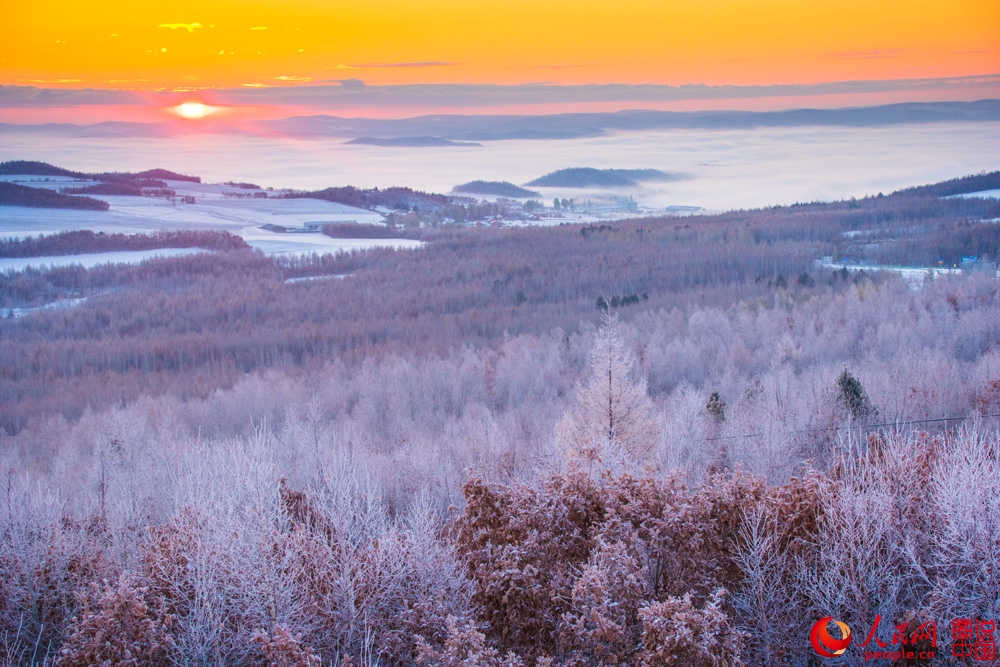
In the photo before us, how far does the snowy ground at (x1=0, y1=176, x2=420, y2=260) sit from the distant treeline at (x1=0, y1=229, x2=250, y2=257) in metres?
2.94

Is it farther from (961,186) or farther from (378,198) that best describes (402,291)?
(961,186)

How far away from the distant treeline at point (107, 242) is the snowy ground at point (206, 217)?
294 centimetres

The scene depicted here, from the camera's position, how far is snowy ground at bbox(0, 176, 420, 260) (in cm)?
11538

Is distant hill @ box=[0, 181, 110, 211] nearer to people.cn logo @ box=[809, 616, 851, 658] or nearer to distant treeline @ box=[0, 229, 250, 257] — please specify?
distant treeline @ box=[0, 229, 250, 257]

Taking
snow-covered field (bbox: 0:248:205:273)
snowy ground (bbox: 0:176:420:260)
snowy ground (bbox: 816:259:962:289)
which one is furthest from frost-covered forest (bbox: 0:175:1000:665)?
snowy ground (bbox: 0:176:420:260)

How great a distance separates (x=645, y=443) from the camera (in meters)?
24.8

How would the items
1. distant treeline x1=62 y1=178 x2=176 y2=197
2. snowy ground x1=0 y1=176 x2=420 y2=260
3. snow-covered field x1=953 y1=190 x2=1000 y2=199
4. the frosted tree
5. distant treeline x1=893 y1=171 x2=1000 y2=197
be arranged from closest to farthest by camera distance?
the frosted tree < snowy ground x1=0 y1=176 x2=420 y2=260 < snow-covered field x1=953 y1=190 x2=1000 y2=199 < distant treeline x1=893 y1=171 x2=1000 y2=197 < distant treeline x1=62 y1=178 x2=176 y2=197

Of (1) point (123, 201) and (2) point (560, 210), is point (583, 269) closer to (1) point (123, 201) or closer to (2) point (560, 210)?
(2) point (560, 210)

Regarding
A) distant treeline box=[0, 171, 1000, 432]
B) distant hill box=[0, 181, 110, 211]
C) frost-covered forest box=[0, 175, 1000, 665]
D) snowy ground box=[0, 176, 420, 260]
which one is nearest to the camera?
frost-covered forest box=[0, 175, 1000, 665]

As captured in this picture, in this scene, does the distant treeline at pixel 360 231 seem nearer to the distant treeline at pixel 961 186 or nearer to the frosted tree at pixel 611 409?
the distant treeline at pixel 961 186

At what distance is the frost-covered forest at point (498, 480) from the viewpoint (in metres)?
9.45

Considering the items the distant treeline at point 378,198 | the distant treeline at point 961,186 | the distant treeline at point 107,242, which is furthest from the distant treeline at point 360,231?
the distant treeline at point 961,186

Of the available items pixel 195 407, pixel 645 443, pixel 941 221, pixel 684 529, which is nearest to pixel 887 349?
pixel 645 443

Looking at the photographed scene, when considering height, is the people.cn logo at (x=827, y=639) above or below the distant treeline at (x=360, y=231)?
below
